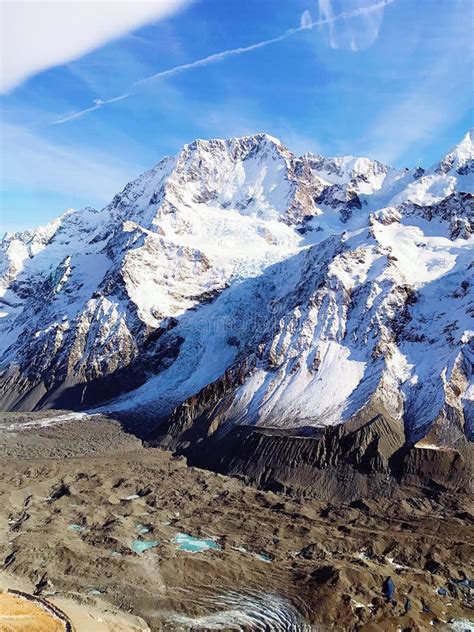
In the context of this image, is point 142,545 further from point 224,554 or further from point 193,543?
point 224,554

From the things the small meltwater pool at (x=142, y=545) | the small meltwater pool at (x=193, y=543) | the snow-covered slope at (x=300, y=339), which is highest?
the snow-covered slope at (x=300, y=339)

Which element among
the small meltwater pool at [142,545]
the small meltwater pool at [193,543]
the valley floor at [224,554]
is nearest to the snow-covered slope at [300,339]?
the valley floor at [224,554]

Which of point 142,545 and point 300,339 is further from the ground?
point 300,339

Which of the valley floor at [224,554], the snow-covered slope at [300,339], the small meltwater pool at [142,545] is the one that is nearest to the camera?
the valley floor at [224,554]

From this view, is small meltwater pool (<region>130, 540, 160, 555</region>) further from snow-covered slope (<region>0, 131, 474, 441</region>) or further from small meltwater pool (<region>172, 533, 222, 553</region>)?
snow-covered slope (<region>0, 131, 474, 441</region>)

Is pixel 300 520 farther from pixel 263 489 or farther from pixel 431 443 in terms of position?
pixel 431 443

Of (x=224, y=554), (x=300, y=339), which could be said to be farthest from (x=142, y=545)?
(x=300, y=339)

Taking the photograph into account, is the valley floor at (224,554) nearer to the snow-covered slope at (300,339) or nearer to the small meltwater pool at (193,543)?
the small meltwater pool at (193,543)

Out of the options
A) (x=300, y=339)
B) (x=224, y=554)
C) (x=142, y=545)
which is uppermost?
(x=300, y=339)

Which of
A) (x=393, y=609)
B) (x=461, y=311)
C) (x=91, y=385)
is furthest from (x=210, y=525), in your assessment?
(x=91, y=385)
